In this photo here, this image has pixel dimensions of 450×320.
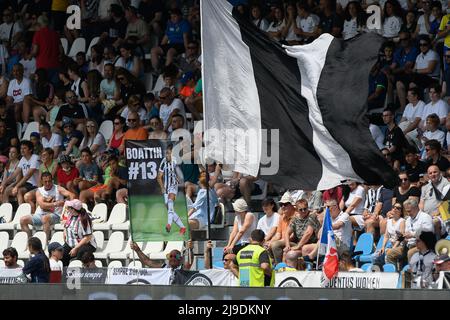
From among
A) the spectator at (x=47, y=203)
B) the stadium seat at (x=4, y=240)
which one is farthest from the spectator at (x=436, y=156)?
the stadium seat at (x=4, y=240)

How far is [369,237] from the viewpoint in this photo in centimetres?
1834

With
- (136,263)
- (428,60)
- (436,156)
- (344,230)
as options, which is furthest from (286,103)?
(428,60)

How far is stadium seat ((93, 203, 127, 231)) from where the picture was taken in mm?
20641

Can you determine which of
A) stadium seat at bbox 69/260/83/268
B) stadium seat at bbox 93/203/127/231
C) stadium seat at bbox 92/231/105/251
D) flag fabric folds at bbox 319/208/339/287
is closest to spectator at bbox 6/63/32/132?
stadium seat at bbox 93/203/127/231

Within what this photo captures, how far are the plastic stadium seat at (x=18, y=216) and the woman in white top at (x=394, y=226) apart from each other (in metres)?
6.44

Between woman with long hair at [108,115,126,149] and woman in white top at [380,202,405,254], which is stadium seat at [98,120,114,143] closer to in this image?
woman with long hair at [108,115,126,149]

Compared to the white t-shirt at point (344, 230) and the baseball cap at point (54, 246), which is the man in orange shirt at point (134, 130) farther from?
the white t-shirt at point (344, 230)

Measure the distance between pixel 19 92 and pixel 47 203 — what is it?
168 inches

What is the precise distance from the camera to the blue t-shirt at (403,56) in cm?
2138

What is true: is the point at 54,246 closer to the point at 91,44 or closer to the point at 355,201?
the point at 355,201

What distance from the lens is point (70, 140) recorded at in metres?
23.0
